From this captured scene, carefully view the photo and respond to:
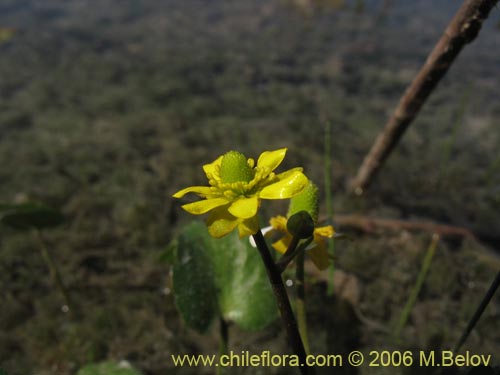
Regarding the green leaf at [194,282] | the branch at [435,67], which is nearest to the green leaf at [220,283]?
the green leaf at [194,282]

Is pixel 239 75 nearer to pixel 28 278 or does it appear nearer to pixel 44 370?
pixel 28 278

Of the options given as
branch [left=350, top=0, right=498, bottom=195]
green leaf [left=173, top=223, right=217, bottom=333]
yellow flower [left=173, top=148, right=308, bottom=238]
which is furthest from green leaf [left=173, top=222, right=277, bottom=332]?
branch [left=350, top=0, right=498, bottom=195]

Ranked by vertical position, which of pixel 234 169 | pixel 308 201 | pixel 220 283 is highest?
pixel 234 169

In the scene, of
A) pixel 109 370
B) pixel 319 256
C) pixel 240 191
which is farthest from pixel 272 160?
pixel 109 370

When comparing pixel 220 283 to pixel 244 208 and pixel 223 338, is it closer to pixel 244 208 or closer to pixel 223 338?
pixel 223 338

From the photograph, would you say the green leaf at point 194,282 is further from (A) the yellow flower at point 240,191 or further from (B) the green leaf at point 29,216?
(B) the green leaf at point 29,216

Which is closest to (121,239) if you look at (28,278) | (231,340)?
(28,278)

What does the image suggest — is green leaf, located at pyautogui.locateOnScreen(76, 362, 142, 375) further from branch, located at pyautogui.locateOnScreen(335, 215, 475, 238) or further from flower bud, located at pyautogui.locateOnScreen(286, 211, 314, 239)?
branch, located at pyautogui.locateOnScreen(335, 215, 475, 238)
